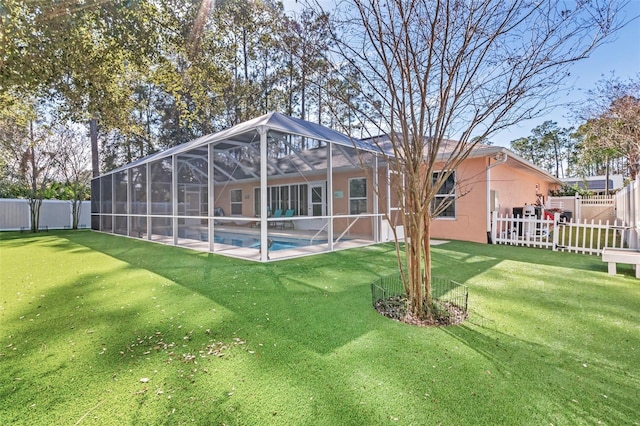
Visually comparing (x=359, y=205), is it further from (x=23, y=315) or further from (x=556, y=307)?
(x=23, y=315)

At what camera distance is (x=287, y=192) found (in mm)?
13828

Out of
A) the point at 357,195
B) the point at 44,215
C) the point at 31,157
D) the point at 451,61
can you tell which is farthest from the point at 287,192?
the point at 44,215

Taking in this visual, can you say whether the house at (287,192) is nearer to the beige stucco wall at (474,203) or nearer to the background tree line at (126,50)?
the beige stucco wall at (474,203)

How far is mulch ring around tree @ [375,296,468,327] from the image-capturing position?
10.7 feet

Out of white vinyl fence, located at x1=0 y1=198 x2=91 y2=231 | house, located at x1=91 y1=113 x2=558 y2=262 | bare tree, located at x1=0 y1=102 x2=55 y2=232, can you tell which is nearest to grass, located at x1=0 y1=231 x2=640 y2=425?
house, located at x1=91 y1=113 x2=558 y2=262

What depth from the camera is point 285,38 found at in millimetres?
3604

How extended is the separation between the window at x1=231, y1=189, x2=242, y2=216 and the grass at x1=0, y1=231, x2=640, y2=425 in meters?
10.8

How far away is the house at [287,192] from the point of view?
7.88m

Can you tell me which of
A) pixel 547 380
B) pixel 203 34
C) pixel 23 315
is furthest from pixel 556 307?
pixel 203 34

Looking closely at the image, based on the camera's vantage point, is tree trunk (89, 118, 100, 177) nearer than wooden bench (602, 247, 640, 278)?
No

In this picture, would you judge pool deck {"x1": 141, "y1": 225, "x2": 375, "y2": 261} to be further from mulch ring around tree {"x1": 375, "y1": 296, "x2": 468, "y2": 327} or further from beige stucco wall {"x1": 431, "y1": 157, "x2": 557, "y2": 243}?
mulch ring around tree {"x1": 375, "y1": 296, "x2": 468, "y2": 327}

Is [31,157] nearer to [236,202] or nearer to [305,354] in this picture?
[236,202]

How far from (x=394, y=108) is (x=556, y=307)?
3.10m

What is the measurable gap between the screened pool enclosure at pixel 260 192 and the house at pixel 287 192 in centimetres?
3
